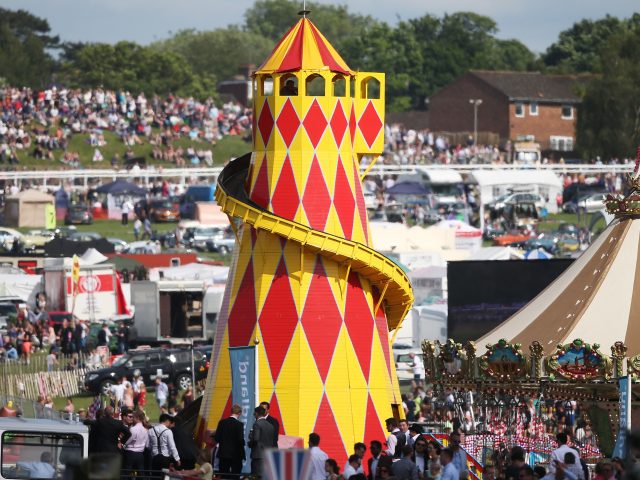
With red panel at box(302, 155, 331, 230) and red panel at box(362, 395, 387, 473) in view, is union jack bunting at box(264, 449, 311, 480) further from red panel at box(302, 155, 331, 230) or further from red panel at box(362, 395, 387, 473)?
red panel at box(302, 155, 331, 230)

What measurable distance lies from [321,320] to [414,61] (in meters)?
135

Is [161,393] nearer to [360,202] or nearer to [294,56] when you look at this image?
[360,202]

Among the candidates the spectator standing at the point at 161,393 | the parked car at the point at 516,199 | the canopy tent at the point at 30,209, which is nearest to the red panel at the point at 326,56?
the spectator standing at the point at 161,393

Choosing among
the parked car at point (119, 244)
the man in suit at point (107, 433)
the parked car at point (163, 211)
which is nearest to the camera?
the man in suit at point (107, 433)

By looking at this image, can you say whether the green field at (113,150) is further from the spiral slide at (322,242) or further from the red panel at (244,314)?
the red panel at (244,314)

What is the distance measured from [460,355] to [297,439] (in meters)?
3.57

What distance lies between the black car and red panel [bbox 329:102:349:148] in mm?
15127

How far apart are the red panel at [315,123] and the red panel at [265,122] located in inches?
22.1

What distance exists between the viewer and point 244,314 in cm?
3153

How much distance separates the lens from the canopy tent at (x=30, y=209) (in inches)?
3127

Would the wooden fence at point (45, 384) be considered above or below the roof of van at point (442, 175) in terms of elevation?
below

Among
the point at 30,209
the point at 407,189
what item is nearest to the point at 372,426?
the point at 30,209

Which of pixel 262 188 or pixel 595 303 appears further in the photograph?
pixel 262 188

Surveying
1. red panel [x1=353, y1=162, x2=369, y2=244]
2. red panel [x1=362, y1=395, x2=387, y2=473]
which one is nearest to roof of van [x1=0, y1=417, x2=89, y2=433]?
red panel [x1=362, y1=395, x2=387, y2=473]
